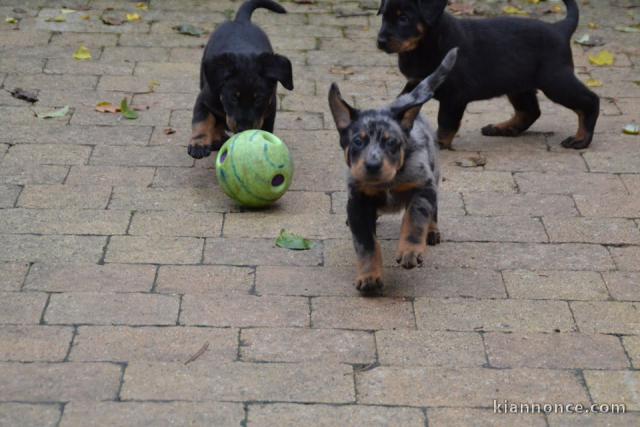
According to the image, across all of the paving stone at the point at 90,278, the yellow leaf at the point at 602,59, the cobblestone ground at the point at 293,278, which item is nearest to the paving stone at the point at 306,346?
the cobblestone ground at the point at 293,278

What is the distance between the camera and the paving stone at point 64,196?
5.85 meters

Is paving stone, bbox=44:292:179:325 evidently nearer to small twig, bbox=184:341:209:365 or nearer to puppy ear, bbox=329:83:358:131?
small twig, bbox=184:341:209:365

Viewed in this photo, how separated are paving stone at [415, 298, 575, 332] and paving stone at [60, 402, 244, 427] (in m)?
1.12

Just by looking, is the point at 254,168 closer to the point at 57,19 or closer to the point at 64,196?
the point at 64,196

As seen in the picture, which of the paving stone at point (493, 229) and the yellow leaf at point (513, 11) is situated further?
the yellow leaf at point (513, 11)

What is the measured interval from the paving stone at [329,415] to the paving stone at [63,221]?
73.5 inches

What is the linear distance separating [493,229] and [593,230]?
0.53m

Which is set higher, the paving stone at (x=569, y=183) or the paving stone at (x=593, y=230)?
the paving stone at (x=593, y=230)

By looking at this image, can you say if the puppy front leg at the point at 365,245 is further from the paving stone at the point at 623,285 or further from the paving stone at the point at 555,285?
the paving stone at the point at 623,285

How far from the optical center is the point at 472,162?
262 inches

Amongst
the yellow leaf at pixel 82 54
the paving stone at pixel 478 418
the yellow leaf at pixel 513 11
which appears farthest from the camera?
the yellow leaf at pixel 513 11

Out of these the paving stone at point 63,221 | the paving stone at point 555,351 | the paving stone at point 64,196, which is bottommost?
the paving stone at point 64,196

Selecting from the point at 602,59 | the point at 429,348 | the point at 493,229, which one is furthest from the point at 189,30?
the point at 429,348

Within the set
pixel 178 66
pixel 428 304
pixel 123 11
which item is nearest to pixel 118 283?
pixel 428 304
